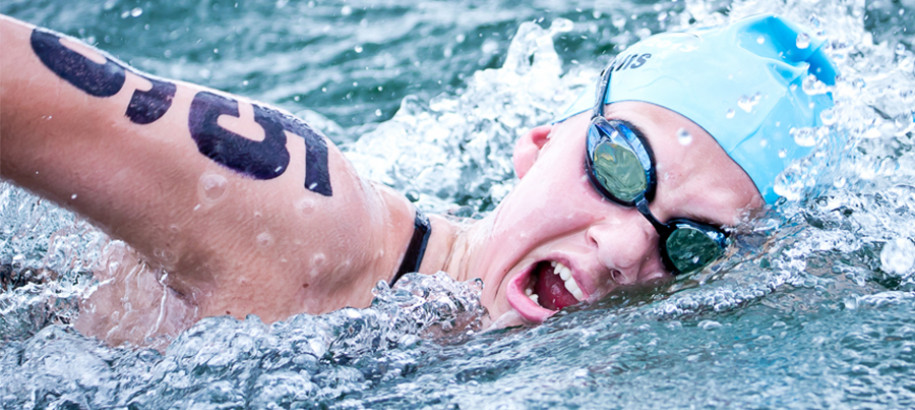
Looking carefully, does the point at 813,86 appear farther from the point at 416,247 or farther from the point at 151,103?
the point at 151,103

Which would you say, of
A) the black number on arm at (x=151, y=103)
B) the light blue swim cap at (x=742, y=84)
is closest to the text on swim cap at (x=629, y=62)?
the light blue swim cap at (x=742, y=84)

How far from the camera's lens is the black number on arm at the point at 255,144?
2078mm

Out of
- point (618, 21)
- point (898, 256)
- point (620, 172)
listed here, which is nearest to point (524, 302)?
point (620, 172)

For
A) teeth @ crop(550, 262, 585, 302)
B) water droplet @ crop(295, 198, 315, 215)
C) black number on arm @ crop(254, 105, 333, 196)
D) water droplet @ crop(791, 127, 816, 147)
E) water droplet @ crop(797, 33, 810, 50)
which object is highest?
water droplet @ crop(797, 33, 810, 50)

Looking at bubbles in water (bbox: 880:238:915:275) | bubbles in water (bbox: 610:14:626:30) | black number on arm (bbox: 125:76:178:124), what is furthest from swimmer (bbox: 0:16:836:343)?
bubbles in water (bbox: 610:14:626:30)

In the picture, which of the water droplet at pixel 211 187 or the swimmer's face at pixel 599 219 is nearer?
the water droplet at pixel 211 187

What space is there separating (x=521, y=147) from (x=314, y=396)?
4.48 ft

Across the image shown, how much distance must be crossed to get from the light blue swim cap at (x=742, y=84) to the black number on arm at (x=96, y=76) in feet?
4.90

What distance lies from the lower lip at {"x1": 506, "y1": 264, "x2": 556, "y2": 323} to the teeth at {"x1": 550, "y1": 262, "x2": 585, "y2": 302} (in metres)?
0.09

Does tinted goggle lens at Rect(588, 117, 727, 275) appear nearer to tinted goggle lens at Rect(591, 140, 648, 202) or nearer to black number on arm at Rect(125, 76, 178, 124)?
tinted goggle lens at Rect(591, 140, 648, 202)

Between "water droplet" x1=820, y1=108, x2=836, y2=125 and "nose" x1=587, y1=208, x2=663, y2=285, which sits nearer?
"nose" x1=587, y1=208, x2=663, y2=285

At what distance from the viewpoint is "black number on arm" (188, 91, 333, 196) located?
208cm

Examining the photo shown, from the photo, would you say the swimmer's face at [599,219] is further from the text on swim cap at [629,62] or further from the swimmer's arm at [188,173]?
the swimmer's arm at [188,173]

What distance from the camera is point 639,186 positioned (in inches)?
100
